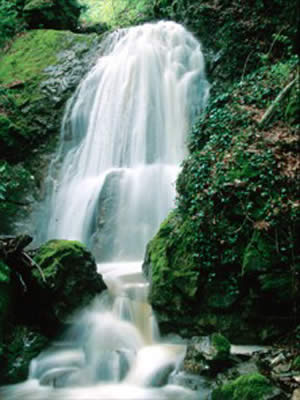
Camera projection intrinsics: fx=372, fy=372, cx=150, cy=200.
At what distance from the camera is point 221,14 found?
11.7m

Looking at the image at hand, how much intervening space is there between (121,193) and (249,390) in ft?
22.2

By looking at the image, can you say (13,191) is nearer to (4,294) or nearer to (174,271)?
(4,294)

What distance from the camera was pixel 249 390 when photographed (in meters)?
3.84

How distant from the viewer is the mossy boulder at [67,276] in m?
6.28

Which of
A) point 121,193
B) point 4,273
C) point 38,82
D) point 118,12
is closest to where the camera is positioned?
point 4,273

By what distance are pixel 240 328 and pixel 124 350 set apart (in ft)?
5.62

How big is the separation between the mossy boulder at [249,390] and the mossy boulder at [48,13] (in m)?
17.5

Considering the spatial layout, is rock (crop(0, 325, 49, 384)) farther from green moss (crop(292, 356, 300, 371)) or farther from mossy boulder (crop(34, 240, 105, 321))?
green moss (crop(292, 356, 300, 371))

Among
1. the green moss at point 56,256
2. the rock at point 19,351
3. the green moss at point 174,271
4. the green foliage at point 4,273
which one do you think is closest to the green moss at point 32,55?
the green moss at point 56,256

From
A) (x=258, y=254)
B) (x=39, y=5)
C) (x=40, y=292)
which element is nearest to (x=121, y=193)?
(x=40, y=292)

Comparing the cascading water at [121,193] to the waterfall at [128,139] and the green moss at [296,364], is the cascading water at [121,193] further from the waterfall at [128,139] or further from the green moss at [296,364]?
the green moss at [296,364]

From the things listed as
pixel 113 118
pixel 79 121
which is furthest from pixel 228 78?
pixel 79 121

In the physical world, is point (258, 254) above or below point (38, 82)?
below

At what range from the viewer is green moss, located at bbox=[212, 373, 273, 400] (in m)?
3.80
